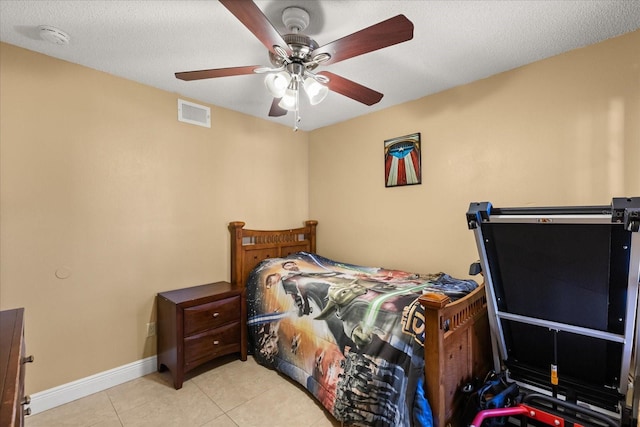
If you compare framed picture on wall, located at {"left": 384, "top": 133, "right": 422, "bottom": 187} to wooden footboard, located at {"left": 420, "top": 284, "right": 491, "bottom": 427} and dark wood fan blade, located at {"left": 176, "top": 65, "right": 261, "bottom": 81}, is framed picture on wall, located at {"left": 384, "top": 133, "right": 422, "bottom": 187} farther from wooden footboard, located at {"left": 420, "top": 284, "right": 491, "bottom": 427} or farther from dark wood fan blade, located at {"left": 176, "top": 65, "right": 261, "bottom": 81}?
dark wood fan blade, located at {"left": 176, "top": 65, "right": 261, "bottom": 81}

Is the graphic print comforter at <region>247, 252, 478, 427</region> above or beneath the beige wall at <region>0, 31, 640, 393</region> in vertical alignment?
beneath

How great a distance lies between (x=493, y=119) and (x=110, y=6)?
272 cm

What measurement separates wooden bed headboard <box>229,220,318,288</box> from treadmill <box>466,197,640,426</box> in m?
2.25

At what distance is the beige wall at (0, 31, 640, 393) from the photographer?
193 centimetres

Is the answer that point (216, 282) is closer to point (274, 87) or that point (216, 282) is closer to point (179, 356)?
point (179, 356)

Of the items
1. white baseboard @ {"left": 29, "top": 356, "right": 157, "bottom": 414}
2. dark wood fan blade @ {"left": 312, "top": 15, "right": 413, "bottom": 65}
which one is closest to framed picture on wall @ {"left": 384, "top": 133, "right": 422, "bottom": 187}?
dark wood fan blade @ {"left": 312, "top": 15, "right": 413, "bottom": 65}

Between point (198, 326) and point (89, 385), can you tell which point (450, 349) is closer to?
point (198, 326)

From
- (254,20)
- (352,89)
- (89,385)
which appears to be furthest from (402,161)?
(89,385)

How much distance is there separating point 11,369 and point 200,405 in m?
1.43

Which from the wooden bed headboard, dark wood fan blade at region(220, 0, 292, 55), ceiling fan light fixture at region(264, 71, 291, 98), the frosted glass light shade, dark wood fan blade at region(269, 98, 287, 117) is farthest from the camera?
the wooden bed headboard

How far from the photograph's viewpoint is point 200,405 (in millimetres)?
2037

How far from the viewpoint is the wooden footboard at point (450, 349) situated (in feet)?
4.53

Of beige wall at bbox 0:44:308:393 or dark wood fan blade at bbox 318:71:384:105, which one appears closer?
dark wood fan blade at bbox 318:71:384:105

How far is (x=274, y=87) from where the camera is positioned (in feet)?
5.65
